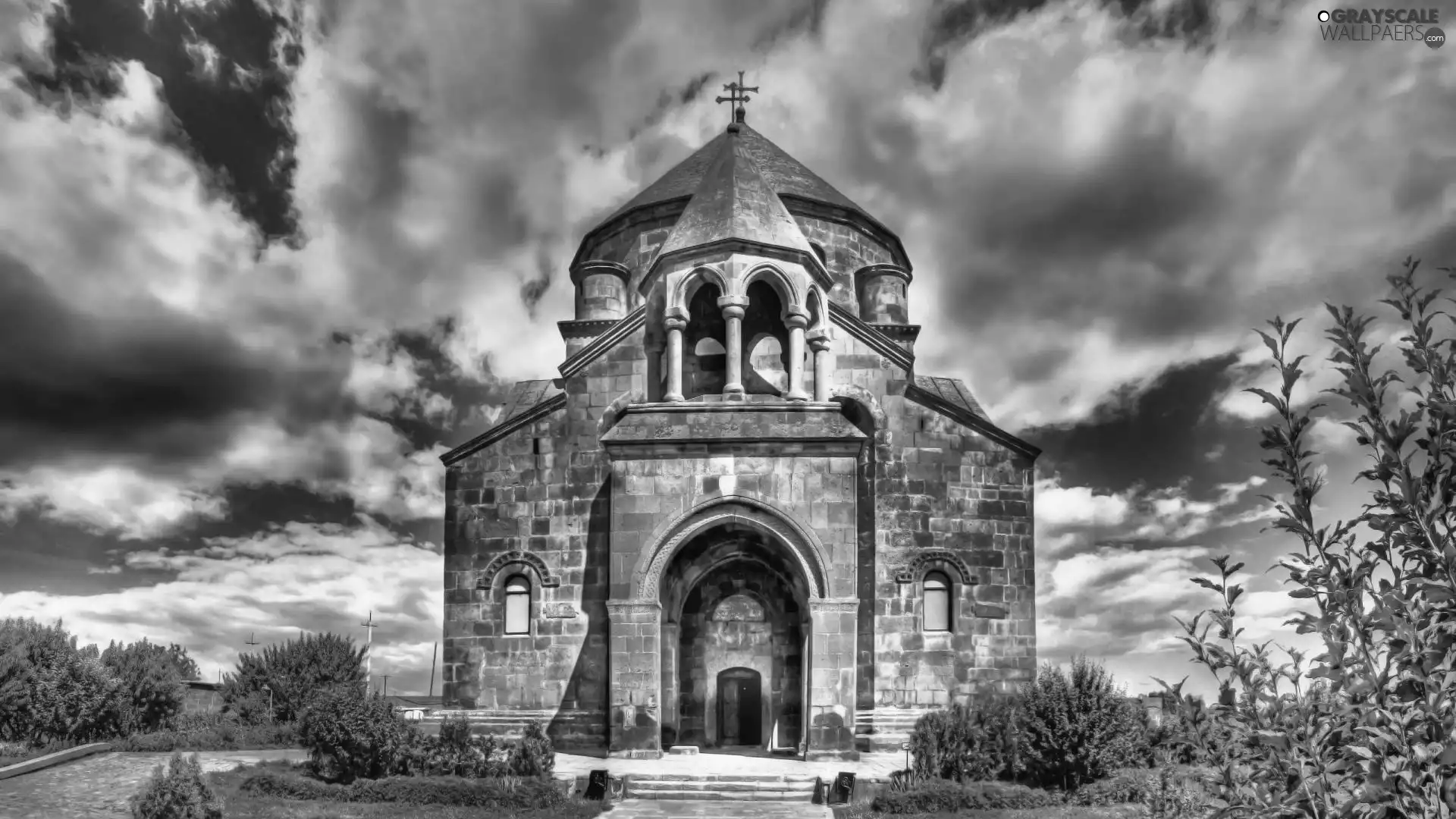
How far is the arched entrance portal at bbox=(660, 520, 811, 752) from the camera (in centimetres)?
1739

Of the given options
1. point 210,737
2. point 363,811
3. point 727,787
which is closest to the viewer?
point 363,811

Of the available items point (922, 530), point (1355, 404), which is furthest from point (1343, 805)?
point (922, 530)

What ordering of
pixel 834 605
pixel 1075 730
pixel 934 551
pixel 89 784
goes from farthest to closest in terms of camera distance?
pixel 934 551 → pixel 834 605 → pixel 89 784 → pixel 1075 730

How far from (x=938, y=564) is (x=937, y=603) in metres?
0.63

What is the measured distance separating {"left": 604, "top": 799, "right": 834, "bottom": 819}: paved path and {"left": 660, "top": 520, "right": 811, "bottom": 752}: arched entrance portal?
10.7ft

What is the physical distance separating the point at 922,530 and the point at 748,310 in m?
4.81

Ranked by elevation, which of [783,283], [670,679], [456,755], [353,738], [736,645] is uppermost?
[783,283]

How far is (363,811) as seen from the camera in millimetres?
12914

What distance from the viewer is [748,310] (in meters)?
19.1

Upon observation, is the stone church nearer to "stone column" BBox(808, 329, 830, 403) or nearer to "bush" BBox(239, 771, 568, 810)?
"stone column" BBox(808, 329, 830, 403)

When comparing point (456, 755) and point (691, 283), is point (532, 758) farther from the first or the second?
point (691, 283)

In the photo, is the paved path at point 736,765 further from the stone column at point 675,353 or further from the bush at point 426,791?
the stone column at point 675,353

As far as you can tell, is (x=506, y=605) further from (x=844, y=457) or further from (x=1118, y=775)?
(x=1118, y=775)

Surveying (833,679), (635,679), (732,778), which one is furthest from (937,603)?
(635,679)
